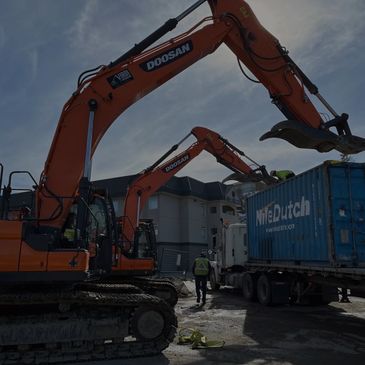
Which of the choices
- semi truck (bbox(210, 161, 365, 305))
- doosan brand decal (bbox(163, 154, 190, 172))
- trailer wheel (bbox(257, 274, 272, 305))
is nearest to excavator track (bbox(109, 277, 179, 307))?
semi truck (bbox(210, 161, 365, 305))

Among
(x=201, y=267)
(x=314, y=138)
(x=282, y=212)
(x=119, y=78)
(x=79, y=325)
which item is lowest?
(x=79, y=325)

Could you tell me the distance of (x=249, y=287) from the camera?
17.1m

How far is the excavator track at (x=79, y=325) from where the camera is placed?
725cm

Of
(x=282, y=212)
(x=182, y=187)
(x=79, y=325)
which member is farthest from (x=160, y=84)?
(x=182, y=187)

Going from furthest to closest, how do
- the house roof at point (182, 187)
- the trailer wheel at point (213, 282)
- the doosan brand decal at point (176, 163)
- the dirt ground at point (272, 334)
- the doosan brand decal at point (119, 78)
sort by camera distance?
the house roof at point (182, 187), the trailer wheel at point (213, 282), the doosan brand decal at point (176, 163), the doosan brand decal at point (119, 78), the dirt ground at point (272, 334)

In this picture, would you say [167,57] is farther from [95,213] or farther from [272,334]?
[272,334]

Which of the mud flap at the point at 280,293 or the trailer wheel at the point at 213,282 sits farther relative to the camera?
the trailer wheel at the point at 213,282

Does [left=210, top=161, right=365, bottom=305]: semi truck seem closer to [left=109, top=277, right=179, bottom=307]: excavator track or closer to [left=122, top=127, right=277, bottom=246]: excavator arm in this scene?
[left=122, top=127, right=277, bottom=246]: excavator arm

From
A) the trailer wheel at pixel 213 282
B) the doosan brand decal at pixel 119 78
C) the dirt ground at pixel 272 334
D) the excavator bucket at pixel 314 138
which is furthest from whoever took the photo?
the trailer wheel at pixel 213 282

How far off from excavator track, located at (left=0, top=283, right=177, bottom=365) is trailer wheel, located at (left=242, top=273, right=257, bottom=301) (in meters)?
9.04

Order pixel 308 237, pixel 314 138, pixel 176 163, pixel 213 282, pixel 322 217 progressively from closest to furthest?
pixel 314 138 < pixel 322 217 < pixel 308 237 < pixel 176 163 < pixel 213 282

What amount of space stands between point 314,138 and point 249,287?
9.76 m

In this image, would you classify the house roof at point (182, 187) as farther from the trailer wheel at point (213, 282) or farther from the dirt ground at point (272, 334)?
the dirt ground at point (272, 334)

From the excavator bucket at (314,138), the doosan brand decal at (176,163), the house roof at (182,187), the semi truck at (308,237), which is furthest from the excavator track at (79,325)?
the house roof at (182,187)
